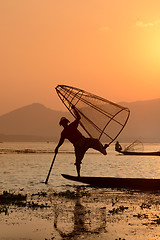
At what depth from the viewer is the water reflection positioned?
10812 millimetres

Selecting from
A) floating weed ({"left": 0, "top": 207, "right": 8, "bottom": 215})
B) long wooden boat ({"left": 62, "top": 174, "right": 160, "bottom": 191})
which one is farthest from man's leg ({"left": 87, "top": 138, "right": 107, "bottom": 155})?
floating weed ({"left": 0, "top": 207, "right": 8, "bottom": 215})

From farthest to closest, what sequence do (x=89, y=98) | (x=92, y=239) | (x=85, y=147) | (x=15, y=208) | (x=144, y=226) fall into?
(x=89, y=98)
(x=85, y=147)
(x=15, y=208)
(x=144, y=226)
(x=92, y=239)

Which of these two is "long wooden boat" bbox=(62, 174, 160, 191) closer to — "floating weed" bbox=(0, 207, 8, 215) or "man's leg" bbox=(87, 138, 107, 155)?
"man's leg" bbox=(87, 138, 107, 155)

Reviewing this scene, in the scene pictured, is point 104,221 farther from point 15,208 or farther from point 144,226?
point 15,208

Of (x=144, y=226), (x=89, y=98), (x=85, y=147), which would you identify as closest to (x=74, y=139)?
(x=85, y=147)

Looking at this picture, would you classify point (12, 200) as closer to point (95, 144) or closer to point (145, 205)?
point (145, 205)

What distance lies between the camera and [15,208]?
48.2 ft

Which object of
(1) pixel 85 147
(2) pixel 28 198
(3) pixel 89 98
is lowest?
(2) pixel 28 198

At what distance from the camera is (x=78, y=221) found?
12.2 meters

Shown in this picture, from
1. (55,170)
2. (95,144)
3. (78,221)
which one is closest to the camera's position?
(78,221)

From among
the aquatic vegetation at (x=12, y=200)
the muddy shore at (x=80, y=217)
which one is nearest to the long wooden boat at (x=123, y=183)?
the muddy shore at (x=80, y=217)

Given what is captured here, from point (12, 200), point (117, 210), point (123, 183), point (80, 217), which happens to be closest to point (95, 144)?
point (123, 183)

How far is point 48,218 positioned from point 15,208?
7.37 ft

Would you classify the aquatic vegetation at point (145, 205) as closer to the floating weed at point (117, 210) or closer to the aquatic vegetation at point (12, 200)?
the floating weed at point (117, 210)
